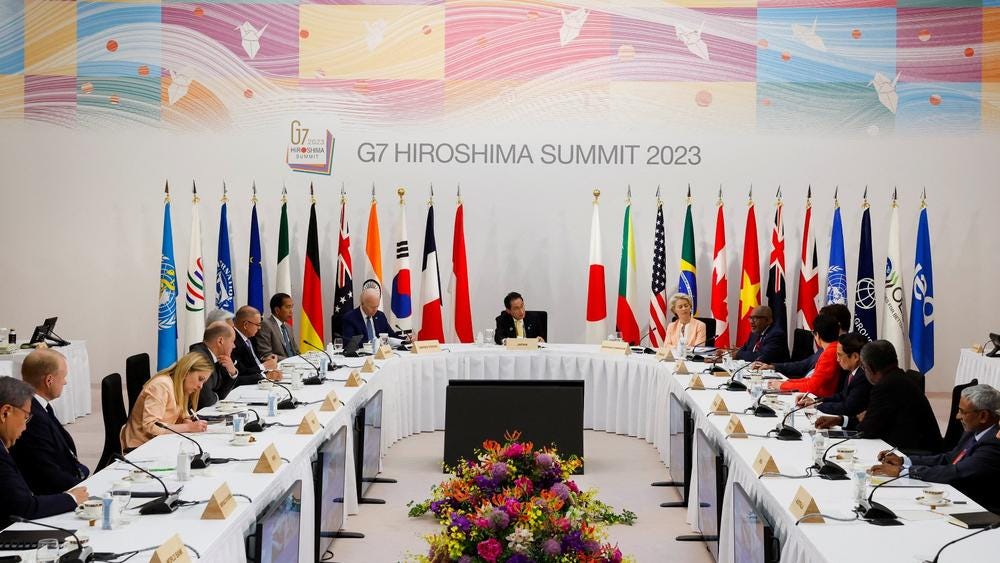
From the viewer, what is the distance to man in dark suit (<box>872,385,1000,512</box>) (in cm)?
438

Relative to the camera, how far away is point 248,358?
7613 mm

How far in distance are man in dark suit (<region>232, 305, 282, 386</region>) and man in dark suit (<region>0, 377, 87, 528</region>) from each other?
3197 mm

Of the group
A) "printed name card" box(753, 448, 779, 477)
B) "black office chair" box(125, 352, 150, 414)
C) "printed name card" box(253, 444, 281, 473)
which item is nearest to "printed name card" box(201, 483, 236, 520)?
"printed name card" box(253, 444, 281, 473)

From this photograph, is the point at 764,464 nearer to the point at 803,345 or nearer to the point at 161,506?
the point at 161,506

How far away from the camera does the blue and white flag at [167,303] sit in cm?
1048

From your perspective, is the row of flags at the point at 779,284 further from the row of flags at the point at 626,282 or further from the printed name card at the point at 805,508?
the printed name card at the point at 805,508

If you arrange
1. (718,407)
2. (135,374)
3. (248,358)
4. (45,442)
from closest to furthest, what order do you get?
(45,442), (718,407), (135,374), (248,358)

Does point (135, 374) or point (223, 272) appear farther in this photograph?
point (223, 272)

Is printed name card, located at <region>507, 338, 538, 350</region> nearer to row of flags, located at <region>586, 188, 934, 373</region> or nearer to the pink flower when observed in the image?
row of flags, located at <region>586, 188, 934, 373</region>

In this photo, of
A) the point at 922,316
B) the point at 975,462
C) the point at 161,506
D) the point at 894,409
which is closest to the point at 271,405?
the point at 161,506

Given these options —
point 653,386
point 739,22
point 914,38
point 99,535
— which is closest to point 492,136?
point 739,22

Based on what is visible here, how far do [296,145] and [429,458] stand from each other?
4370mm

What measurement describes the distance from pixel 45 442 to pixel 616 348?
17.9 ft

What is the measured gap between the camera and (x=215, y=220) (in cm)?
1104
